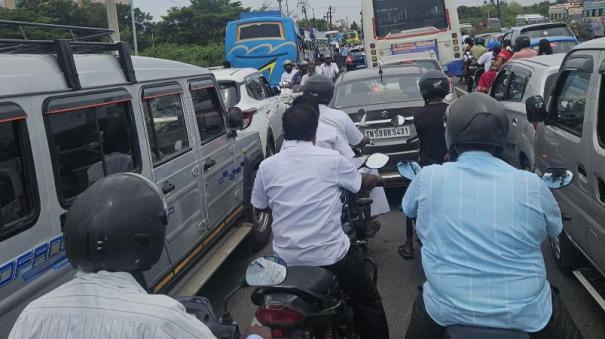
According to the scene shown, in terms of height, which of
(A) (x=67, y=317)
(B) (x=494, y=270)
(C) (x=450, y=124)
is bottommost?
(B) (x=494, y=270)

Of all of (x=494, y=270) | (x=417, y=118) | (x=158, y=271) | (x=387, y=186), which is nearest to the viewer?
(x=494, y=270)

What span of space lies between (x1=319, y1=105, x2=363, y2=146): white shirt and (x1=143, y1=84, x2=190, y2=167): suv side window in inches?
45.0

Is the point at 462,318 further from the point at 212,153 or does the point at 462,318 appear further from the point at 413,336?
the point at 212,153

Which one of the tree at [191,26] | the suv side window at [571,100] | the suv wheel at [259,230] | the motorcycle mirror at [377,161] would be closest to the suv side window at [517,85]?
the suv side window at [571,100]

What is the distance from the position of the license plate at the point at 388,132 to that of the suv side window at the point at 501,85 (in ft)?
4.36

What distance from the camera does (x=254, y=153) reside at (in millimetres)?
6496

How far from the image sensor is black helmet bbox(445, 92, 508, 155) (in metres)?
2.38

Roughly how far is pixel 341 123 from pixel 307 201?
190 cm

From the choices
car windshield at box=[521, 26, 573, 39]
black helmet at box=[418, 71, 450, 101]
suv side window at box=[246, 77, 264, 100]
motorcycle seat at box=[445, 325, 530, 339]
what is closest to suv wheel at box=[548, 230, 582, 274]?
black helmet at box=[418, 71, 450, 101]

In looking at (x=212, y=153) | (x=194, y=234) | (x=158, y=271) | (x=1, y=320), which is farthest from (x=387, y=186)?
(x=1, y=320)

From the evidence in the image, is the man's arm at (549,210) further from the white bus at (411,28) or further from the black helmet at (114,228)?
the white bus at (411,28)

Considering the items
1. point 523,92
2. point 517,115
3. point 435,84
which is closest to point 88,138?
point 435,84

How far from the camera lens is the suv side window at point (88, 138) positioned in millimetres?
3094

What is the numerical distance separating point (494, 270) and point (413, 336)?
20.3 inches
